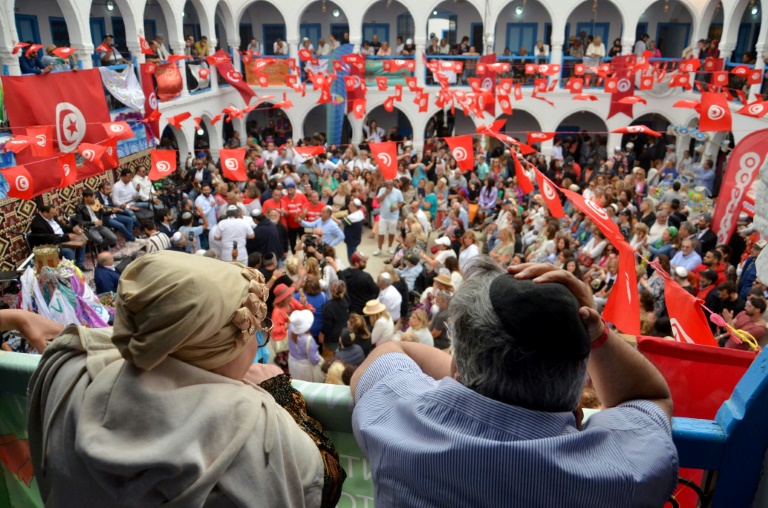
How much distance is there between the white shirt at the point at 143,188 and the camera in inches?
476

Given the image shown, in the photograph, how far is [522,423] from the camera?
1.11 m

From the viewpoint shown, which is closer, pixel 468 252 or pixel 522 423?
pixel 522 423

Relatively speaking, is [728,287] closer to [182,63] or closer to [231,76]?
[231,76]

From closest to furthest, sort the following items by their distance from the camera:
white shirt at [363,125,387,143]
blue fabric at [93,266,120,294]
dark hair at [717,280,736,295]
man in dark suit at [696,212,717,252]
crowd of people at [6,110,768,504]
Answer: crowd of people at [6,110,768,504]
dark hair at [717,280,736,295]
blue fabric at [93,266,120,294]
man in dark suit at [696,212,717,252]
white shirt at [363,125,387,143]

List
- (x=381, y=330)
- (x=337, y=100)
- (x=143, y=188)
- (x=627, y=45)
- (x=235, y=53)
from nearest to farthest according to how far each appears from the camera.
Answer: (x=381, y=330)
(x=143, y=188)
(x=627, y=45)
(x=337, y=100)
(x=235, y=53)

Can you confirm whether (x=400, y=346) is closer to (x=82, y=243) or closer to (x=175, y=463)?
(x=175, y=463)

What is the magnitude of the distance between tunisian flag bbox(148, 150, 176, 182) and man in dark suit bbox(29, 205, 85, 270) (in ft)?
4.97

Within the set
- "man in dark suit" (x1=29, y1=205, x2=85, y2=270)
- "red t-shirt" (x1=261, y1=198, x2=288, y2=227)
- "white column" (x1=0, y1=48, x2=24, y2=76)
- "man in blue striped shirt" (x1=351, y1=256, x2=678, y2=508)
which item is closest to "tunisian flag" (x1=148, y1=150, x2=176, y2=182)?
"man in dark suit" (x1=29, y1=205, x2=85, y2=270)

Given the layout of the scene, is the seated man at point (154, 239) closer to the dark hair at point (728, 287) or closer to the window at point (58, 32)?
the dark hair at point (728, 287)

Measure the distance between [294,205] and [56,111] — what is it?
151 inches

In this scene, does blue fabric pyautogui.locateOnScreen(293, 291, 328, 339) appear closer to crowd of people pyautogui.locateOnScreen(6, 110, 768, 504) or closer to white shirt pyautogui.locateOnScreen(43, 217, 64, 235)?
crowd of people pyautogui.locateOnScreen(6, 110, 768, 504)

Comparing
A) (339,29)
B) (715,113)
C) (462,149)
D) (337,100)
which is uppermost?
(339,29)

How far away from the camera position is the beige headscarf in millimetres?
1174

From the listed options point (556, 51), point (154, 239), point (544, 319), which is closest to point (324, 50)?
point (556, 51)
